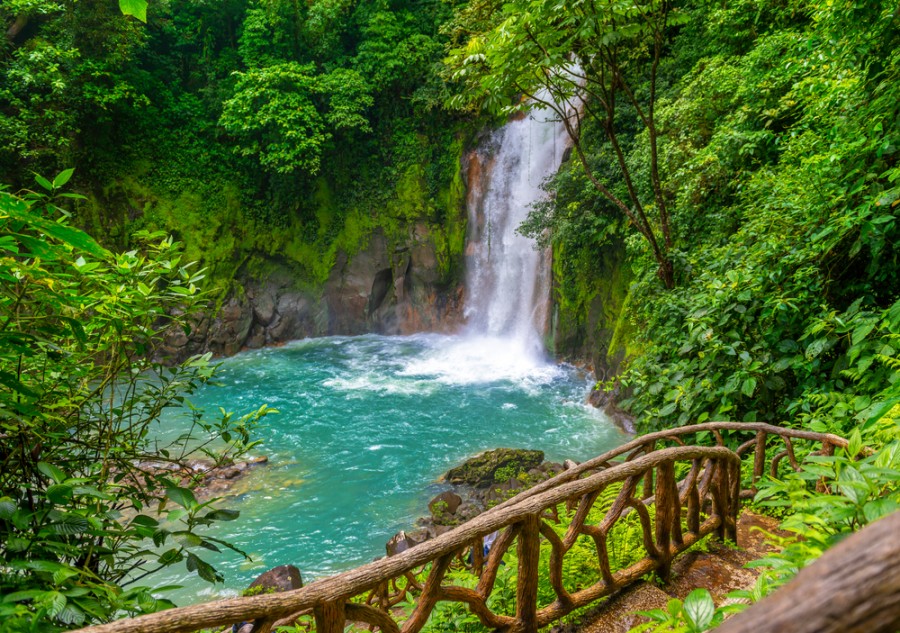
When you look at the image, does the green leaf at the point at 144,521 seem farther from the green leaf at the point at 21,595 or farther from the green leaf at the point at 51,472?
the green leaf at the point at 21,595

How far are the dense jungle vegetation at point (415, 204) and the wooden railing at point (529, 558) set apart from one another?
0.48m

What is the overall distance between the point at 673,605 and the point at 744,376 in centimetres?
340

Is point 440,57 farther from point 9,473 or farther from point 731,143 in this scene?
point 9,473

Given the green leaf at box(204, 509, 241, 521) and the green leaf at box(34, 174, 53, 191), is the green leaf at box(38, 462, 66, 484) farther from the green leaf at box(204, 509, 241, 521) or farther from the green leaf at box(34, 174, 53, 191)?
the green leaf at box(34, 174, 53, 191)

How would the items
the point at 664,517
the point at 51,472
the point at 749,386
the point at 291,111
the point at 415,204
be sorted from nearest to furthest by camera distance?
the point at 51,472, the point at 664,517, the point at 749,386, the point at 291,111, the point at 415,204

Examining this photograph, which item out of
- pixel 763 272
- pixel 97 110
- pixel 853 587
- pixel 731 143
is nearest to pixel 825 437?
pixel 763 272

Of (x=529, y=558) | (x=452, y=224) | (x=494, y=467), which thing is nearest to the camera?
(x=529, y=558)

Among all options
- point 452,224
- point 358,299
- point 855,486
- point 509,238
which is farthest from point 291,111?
point 855,486

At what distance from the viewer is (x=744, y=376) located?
14.0 feet

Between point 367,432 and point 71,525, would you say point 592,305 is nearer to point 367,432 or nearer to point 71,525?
point 367,432

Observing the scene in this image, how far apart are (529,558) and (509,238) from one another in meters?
13.7

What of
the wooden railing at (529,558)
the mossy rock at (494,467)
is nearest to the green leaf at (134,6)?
the wooden railing at (529,558)

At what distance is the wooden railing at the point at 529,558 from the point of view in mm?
1448

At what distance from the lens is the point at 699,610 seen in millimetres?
1400
